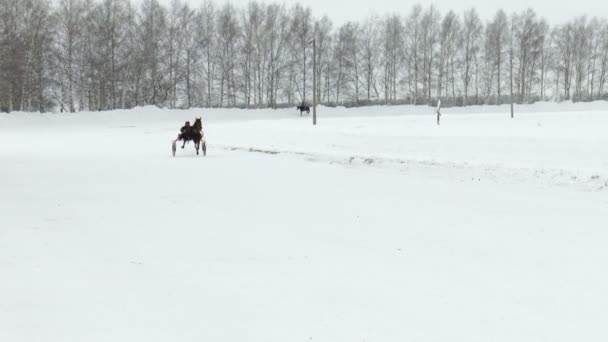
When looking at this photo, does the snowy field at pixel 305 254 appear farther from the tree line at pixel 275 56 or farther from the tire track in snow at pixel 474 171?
the tree line at pixel 275 56

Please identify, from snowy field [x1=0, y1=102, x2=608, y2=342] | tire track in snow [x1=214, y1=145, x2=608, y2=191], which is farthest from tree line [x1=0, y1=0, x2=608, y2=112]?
snowy field [x1=0, y1=102, x2=608, y2=342]

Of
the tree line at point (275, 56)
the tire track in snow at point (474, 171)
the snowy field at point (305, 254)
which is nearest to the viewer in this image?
the snowy field at point (305, 254)

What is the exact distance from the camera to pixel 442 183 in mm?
12656

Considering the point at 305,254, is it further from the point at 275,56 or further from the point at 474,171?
the point at 275,56

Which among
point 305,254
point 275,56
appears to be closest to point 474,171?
point 305,254

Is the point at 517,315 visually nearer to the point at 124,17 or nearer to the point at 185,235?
the point at 185,235

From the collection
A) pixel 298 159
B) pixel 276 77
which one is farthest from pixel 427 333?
pixel 276 77

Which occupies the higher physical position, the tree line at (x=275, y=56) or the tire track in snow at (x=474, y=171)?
the tree line at (x=275, y=56)

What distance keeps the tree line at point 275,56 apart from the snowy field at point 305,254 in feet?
139

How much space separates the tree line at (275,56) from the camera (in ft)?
174

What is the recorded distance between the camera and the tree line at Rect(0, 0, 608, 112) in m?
52.9

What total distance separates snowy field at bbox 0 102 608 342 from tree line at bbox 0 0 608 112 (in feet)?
139

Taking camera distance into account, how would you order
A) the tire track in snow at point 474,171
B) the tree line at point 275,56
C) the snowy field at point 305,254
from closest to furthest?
the snowy field at point 305,254
the tire track in snow at point 474,171
the tree line at point 275,56

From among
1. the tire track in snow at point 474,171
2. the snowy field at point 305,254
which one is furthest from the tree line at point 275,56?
the snowy field at point 305,254
